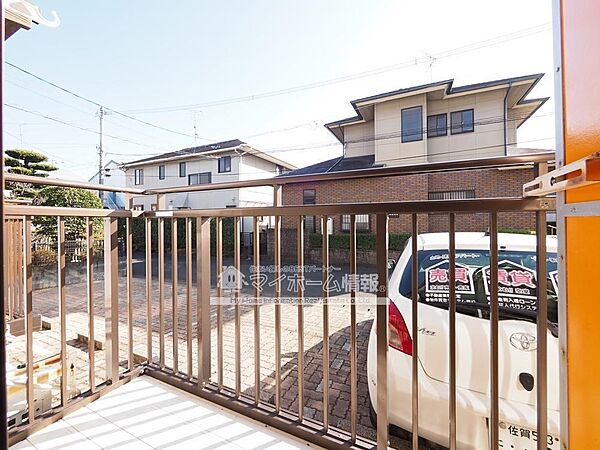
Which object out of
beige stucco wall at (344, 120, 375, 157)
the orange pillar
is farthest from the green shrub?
beige stucco wall at (344, 120, 375, 157)

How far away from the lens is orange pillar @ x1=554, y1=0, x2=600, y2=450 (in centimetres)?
52

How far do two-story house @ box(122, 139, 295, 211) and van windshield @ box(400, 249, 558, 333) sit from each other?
10880 millimetres

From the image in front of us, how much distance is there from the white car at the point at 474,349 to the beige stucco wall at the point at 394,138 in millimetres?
8733

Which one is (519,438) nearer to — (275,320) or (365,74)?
(275,320)

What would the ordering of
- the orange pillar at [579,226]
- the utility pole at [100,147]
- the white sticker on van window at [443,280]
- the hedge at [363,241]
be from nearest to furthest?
the orange pillar at [579,226], the white sticker on van window at [443,280], the hedge at [363,241], the utility pole at [100,147]

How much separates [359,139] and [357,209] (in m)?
10.6

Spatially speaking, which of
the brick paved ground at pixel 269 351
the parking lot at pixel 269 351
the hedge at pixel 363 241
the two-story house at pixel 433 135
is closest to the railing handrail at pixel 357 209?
the parking lot at pixel 269 351

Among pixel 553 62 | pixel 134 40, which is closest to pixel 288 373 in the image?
pixel 553 62

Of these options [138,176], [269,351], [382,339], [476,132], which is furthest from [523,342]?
[138,176]

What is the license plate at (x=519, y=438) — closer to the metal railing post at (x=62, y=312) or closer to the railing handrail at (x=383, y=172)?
the railing handrail at (x=383, y=172)

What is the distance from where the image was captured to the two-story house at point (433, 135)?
837 cm

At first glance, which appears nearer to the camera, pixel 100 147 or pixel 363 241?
pixel 363 241

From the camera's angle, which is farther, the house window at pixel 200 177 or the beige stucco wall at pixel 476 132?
the house window at pixel 200 177

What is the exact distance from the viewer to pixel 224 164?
13344 mm
